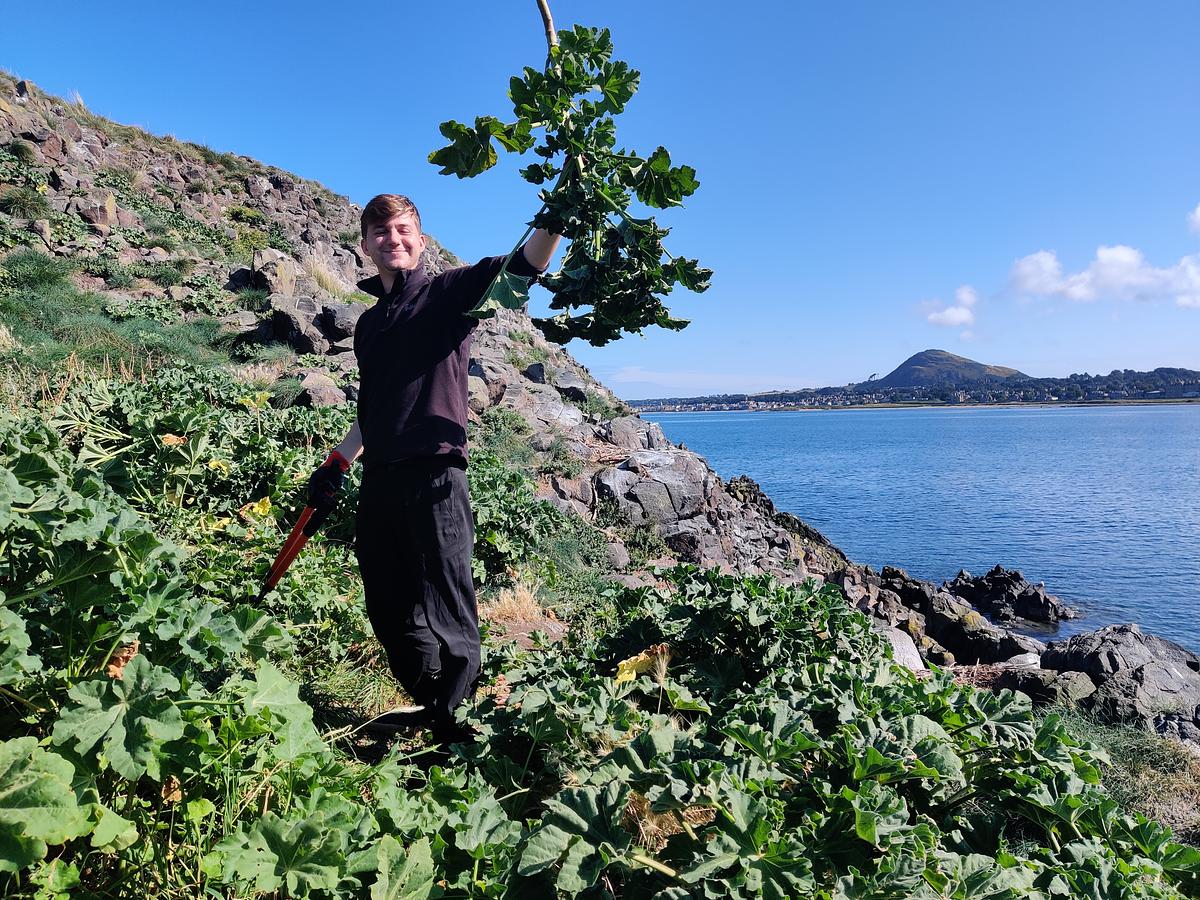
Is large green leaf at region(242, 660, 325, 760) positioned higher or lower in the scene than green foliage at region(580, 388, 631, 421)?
lower

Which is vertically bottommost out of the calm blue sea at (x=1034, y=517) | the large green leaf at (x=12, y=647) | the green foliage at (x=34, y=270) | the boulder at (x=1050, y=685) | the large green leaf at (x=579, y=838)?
the calm blue sea at (x=1034, y=517)

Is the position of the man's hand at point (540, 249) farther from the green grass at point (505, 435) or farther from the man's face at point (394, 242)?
the green grass at point (505, 435)

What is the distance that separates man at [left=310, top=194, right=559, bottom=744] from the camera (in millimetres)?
2871

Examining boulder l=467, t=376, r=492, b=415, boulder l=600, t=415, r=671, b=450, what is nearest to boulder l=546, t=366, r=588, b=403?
boulder l=600, t=415, r=671, b=450

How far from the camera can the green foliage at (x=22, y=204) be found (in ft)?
53.4

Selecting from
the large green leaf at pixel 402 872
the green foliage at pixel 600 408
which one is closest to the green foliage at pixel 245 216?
the green foliage at pixel 600 408

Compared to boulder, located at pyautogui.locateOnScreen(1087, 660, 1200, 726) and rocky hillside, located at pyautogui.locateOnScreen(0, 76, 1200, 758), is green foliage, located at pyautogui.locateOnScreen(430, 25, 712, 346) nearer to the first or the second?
rocky hillside, located at pyautogui.locateOnScreen(0, 76, 1200, 758)

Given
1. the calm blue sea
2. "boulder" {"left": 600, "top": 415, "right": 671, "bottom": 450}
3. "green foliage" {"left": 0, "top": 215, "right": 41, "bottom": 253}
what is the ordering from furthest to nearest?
the calm blue sea → "boulder" {"left": 600, "top": 415, "right": 671, "bottom": 450} → "green foliage" {"left": 0, "top": 215, "right": 41, "bottom": 253}

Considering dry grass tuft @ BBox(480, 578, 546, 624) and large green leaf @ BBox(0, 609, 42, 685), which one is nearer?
large green leaf @ BBox(0, 609, 42, 685)

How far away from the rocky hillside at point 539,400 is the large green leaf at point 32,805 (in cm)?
504

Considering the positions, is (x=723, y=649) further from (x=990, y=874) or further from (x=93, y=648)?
(x=93, y=648)

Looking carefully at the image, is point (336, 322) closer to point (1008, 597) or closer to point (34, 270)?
point (34, 270)

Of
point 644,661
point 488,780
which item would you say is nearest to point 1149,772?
point 644,661

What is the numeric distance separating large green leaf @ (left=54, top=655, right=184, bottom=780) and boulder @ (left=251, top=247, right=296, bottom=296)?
47.4 feet
